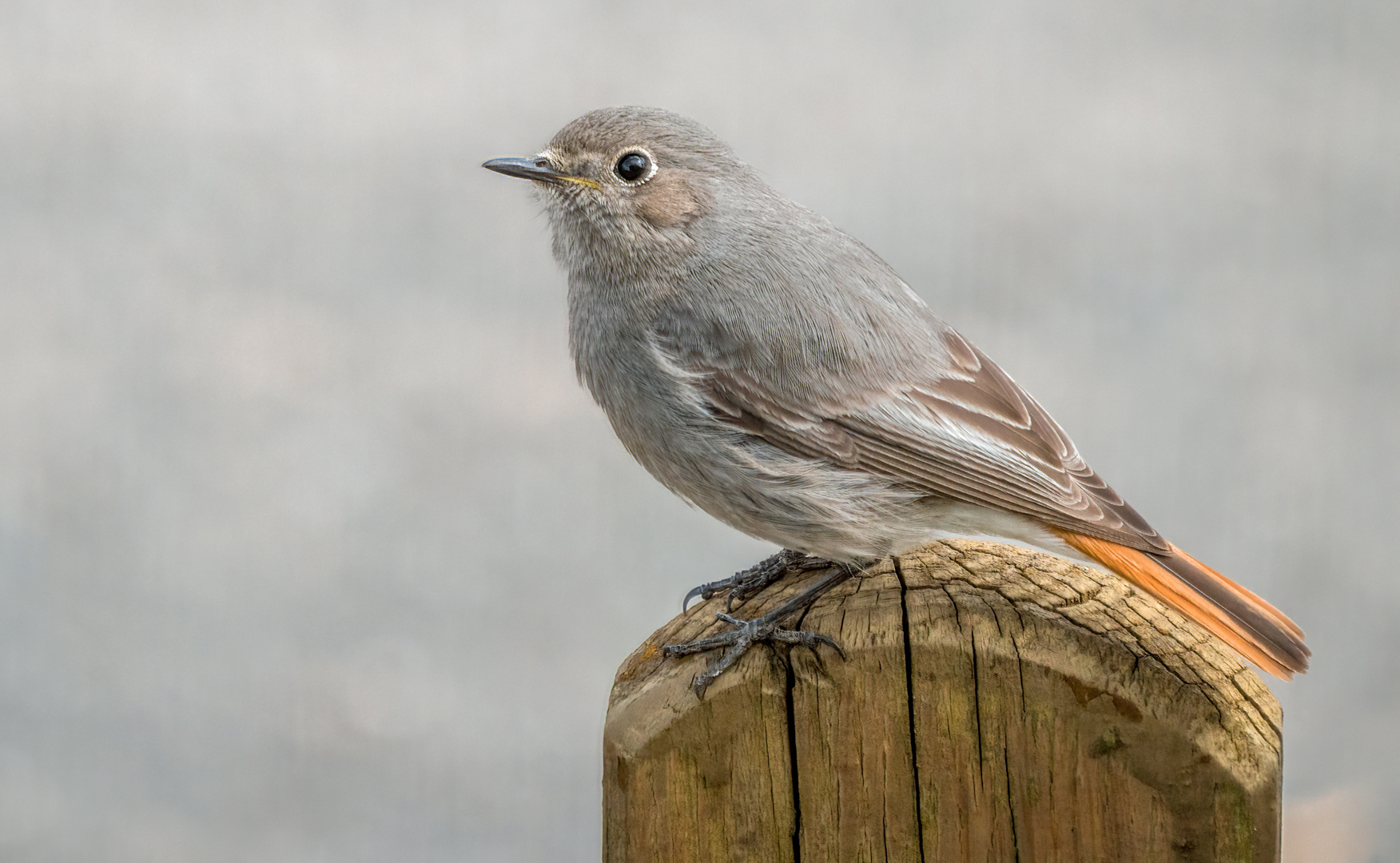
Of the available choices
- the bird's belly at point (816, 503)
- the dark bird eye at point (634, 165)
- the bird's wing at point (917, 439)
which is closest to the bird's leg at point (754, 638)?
the bird's belly at point (816, 503)

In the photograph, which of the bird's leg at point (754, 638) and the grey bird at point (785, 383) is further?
the grey bird at point (785, 383)

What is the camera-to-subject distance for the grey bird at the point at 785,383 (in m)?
2.81

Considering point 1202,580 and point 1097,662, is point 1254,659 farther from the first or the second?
point 1097,662

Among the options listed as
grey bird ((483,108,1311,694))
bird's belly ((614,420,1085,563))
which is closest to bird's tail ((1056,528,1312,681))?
grey bird ((483,108,1311,694))

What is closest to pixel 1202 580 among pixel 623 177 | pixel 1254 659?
pixel 1254 659

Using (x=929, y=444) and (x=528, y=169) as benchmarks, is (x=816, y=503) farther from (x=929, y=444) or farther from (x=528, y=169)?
(x=528, y=169)

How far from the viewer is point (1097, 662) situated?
219 cm

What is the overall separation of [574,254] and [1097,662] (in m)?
1.66

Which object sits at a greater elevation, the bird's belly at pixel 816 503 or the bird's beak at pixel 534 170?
the bird's beak at pixel 534 170

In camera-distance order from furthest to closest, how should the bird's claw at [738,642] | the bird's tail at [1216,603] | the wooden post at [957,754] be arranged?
1. the bird's tail at [1216,603]
2. the bird's claw at [738,642]
3. the wooden post at [957,754]

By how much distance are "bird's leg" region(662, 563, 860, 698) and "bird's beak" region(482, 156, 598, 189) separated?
1.16 m

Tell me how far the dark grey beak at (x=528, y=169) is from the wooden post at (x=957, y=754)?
138cm

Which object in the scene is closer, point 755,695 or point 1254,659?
point 755,695

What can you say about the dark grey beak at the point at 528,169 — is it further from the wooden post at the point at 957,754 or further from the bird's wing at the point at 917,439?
the wooden post at the point at 957,754
